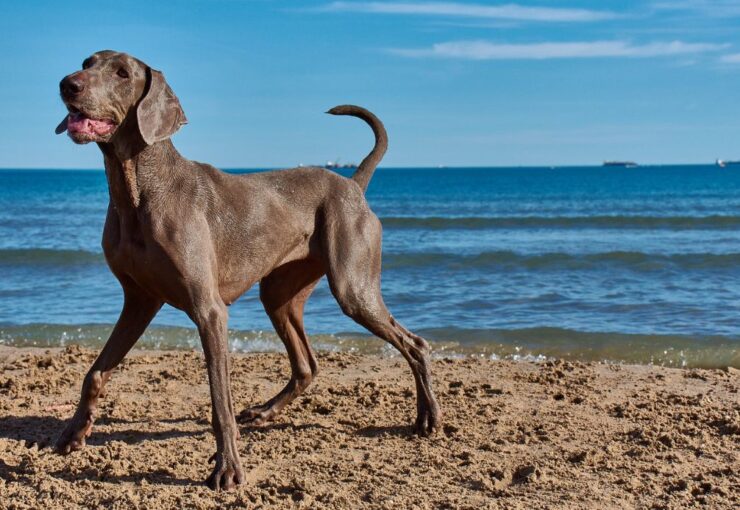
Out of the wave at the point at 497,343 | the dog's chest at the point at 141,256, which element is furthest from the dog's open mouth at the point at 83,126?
the wave at the point at 497,343

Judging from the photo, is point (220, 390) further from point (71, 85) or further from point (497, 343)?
point (497, 343)

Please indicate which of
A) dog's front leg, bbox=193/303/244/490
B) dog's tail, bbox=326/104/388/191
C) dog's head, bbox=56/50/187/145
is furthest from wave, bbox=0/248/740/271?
dog's head, bbox=56/50/187/145

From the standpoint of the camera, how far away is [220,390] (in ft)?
13.8

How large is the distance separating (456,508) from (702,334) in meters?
5.25

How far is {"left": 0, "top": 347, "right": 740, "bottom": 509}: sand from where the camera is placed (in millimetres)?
4027

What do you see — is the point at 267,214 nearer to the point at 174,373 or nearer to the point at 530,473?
the point at 530,473

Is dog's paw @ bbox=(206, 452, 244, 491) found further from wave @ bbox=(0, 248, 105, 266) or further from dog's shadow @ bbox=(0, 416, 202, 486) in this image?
wave @ bbox=(0, 248, 105, 266)

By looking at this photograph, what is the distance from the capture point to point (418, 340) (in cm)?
523

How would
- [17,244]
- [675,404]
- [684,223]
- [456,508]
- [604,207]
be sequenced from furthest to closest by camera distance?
[604,207] < [684,223] < [17,244] < [675,404] < [456,508]

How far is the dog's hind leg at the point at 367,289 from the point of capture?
4.89 m

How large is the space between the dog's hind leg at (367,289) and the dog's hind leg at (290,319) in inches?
13.9

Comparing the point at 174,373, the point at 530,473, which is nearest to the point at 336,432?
the point at 530,473

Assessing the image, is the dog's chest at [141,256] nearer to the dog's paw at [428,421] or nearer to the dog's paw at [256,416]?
the dog's paw at [256,416]

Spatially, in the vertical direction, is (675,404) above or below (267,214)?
below
